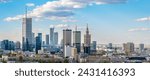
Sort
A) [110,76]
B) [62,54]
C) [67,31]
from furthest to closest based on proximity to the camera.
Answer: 1. [67,31]
2. [62,54]
3. [110,76]

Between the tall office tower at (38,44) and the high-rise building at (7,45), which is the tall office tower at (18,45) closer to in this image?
the high-rise building at (7,45)

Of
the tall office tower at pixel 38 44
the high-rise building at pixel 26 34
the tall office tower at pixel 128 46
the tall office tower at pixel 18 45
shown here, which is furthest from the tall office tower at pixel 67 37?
the tall office tower at pixel 128 46

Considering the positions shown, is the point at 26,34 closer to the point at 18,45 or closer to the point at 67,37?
the point at 18,45

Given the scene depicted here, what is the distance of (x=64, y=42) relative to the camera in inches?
233

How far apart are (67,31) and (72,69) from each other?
7.50 ft

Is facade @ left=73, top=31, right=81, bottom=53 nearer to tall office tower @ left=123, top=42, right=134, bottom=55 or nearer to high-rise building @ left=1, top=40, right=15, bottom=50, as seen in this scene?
tall office tower @ left=123, top=42, right=134, bottom=55

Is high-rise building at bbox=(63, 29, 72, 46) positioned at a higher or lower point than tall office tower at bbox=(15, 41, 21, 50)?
higher

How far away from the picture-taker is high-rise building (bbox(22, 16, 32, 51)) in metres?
6.10

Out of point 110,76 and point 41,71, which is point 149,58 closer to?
point 110,76

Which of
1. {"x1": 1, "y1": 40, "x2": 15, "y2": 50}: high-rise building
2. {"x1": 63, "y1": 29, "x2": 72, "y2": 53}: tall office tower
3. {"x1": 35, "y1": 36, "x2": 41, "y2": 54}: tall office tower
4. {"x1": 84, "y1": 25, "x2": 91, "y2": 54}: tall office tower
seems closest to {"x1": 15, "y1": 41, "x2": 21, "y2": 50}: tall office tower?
{"x1": 1, "y1": 40, "x2": 15, "y2": 50}: high-rise building

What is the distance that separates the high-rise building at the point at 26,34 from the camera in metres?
6.10

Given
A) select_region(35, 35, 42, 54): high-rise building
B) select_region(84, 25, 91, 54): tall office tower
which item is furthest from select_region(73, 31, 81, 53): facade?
select_region(35, 35, 42, 54): high-rise building

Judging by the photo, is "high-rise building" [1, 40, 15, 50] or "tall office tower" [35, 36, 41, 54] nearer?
"high-rise building" [1, 40, 15, 50]

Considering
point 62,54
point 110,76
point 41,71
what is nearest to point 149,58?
point 62,54
